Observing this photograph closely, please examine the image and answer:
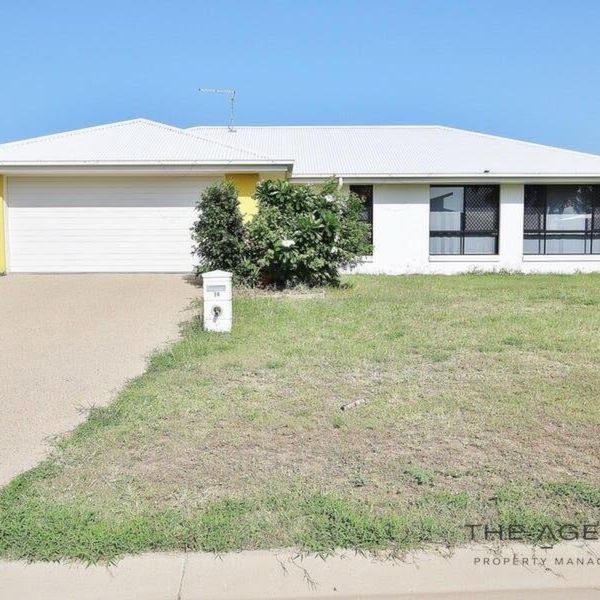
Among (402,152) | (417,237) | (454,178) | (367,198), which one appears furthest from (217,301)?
(402,152)

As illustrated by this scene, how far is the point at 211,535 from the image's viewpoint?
3246 mm

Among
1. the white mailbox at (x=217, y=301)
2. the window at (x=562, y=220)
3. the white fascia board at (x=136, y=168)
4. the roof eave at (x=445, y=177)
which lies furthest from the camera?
the window at (x=562, y=220)

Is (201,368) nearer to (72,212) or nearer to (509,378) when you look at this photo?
(509,378)

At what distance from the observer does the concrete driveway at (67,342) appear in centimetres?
507

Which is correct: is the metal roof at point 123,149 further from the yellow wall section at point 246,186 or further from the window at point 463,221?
the window at point 463,221

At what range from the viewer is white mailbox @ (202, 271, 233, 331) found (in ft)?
26.7

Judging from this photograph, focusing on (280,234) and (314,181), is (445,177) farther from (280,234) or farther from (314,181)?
(280,234)

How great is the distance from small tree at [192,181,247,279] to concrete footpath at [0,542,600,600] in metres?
9.40

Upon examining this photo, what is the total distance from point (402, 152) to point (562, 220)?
5.16 m

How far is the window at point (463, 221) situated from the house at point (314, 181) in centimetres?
3

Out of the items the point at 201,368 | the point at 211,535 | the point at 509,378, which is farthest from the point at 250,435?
the point at 509,378

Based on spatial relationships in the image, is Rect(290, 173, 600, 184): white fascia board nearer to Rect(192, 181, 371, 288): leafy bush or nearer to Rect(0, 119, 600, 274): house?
Rect(0, 119, 600, 274): house

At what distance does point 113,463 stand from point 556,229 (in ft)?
53.0

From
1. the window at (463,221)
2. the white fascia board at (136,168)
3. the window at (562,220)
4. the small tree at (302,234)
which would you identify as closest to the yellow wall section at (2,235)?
the white fascia board at (136,168)
